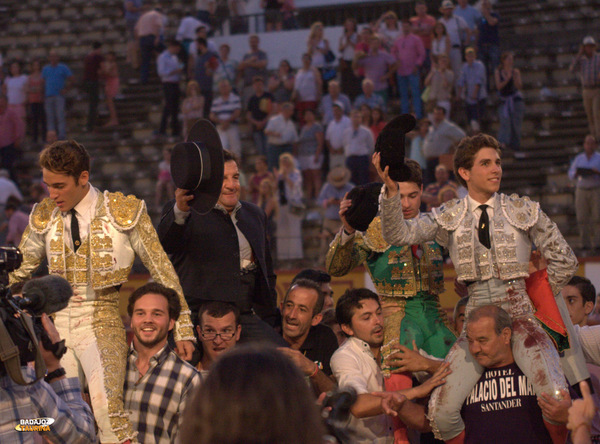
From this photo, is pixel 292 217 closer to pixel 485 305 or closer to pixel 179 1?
pixel 485 305

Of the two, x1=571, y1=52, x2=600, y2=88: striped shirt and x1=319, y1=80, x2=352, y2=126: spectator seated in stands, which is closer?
x1=571, y1=52, x2=600, y2=88: striped shirt

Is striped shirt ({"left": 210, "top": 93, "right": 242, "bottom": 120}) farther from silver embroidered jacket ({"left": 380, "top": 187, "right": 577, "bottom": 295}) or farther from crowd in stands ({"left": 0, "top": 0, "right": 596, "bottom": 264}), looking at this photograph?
silver embroidered jacket ({"left": 380, "top": 187, "right": 577, "bottom": 295})

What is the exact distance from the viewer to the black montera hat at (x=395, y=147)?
15.9 feet

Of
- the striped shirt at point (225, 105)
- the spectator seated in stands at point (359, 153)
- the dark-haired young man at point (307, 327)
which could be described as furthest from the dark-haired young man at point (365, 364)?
the striped shirt at point (225, 105)

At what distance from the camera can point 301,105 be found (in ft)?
47.0

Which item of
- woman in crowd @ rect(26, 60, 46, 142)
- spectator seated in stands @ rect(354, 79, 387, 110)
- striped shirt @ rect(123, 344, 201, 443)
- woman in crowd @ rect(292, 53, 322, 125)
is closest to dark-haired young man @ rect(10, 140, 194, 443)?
striped shirt @ rect(123, 344, 201, 443)

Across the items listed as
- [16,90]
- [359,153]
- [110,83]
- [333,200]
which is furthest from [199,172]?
[110,83]

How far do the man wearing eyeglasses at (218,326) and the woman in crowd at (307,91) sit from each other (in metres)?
8.85

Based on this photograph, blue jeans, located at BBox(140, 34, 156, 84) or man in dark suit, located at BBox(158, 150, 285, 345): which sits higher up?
blue jeans, located at BBox(140, 34, 156, 84)

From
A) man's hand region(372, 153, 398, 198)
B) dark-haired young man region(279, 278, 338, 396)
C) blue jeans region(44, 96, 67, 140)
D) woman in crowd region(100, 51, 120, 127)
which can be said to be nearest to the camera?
man's hand region(372, 153, 398, 198)

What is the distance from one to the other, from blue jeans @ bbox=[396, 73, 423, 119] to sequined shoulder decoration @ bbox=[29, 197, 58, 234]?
9114 mm

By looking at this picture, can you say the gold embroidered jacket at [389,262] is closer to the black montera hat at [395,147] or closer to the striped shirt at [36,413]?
the black montera hat at [395,147]

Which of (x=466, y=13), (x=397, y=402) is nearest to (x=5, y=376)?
(x=397, y=402)

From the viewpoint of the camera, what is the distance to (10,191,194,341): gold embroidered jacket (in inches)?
201
